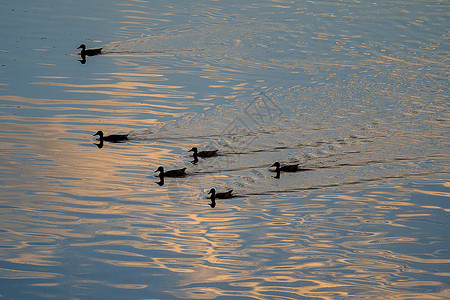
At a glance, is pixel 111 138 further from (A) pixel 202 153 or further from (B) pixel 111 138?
(A) pixel 202 153

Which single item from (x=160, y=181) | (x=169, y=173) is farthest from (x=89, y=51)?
(x=160, y=181)

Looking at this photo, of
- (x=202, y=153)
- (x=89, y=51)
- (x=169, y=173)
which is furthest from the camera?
(x=89, y=51)

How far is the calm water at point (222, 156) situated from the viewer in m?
12.7

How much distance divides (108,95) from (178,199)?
7.70 meters

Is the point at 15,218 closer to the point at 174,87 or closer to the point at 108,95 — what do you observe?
the point at 108,95

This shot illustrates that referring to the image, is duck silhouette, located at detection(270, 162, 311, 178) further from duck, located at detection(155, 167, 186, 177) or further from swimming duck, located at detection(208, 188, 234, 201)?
duck, located at detection(155, 167, 186, 177)

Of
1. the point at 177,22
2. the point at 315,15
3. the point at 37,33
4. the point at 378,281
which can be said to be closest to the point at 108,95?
the point at 37,33

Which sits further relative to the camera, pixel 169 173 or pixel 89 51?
pixel 89 51

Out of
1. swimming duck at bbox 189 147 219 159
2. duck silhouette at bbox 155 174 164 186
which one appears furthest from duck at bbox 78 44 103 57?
duck silhouette at bbox 155 174 164 186

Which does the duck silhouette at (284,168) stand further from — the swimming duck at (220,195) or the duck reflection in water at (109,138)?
the duck reflection in water at (109,138)

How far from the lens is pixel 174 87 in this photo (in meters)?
23.6

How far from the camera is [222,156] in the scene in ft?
60.6

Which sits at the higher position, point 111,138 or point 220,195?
point 111,138

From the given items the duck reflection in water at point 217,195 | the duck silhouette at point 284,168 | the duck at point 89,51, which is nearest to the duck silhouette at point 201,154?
the duck silhouette at point 284,168
